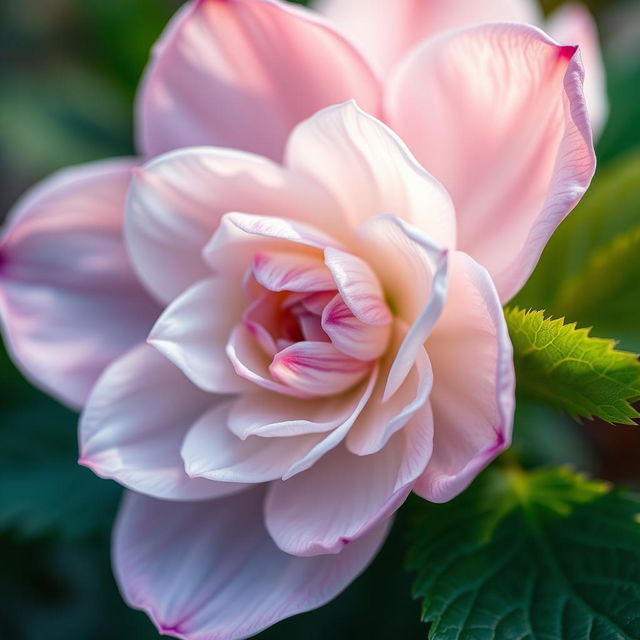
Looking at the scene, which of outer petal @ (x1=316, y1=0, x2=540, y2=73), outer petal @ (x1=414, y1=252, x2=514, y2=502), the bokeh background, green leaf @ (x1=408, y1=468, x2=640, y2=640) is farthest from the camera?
the bokeh background

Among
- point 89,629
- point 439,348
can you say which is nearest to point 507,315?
point 439,348

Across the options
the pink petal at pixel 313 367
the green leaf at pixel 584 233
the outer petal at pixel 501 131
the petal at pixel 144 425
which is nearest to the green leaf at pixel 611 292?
the green leaf at pixel 584 233

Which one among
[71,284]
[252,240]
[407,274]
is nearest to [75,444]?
[71,284]

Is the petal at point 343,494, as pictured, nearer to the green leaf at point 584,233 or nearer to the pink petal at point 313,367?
the pink petal at point 313,367

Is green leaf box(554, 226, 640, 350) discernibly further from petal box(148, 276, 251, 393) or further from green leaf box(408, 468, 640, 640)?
petal box(148, 276, 251, 393)

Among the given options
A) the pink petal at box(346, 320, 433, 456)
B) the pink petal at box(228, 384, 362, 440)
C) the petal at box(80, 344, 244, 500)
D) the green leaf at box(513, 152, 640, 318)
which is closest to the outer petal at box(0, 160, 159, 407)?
the petal at box(80, 344, 244, 500)

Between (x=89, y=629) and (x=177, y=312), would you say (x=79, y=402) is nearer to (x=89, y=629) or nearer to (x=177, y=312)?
(x=177, y=312)
